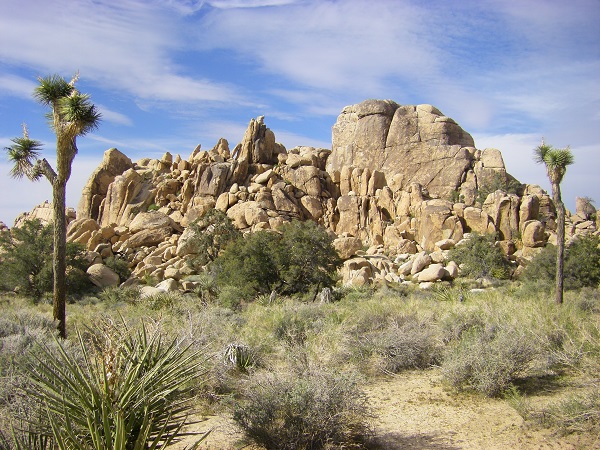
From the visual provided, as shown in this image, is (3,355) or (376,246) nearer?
(3,355)

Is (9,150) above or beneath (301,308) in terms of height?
above

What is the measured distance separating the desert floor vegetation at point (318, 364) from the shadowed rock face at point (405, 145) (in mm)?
37256

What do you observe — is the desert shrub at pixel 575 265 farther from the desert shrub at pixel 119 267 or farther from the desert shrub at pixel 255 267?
the desert shrub at pixel 119 267

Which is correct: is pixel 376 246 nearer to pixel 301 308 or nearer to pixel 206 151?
pixel 206 151

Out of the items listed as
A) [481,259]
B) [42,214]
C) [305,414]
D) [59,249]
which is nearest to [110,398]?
[305,414]

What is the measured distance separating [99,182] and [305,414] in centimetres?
5222

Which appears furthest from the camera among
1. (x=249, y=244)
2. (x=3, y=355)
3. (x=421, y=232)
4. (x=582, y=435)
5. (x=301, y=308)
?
(x=421, y=232)

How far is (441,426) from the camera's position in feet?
22.7

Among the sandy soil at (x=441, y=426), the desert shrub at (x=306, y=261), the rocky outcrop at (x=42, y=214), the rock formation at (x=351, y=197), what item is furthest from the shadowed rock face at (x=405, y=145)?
the sandy soil at (x=441, y=426)

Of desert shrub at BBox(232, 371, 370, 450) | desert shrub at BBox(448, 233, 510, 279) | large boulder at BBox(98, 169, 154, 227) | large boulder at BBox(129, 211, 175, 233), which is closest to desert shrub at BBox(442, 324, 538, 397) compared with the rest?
desert shrub at BBox(232, 371, 370, 450)

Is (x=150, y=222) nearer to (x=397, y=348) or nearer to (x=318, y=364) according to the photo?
(x=397, y=348)

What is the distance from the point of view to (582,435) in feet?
20.0

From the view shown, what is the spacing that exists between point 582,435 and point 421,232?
3835 cm

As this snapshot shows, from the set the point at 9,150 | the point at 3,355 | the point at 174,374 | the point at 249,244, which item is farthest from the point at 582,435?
the point at 249,244
